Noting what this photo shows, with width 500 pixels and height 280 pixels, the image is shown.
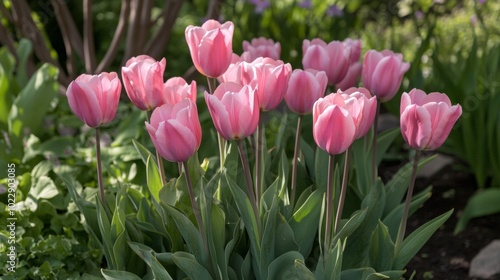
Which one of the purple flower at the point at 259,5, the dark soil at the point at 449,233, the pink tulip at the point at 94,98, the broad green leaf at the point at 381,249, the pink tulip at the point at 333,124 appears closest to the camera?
the pink tulip at the point at 333,124

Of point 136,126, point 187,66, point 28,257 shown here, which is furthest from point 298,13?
point 28,257

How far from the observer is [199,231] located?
158 centimetres

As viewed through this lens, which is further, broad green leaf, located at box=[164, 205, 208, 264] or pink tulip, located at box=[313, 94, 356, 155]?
broad green leaf, located at box=[164, 205, 208, 264]

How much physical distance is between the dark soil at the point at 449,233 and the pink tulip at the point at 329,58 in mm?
863

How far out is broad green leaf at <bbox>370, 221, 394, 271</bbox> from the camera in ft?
5.16

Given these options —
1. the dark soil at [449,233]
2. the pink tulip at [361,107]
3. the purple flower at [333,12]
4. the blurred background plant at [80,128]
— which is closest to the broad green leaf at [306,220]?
the pink tulip at [361,107]

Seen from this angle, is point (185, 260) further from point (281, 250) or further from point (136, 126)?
point (136, 126)

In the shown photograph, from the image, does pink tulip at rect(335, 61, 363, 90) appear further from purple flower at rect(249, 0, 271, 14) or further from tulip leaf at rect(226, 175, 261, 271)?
purple flower at rect(249, 0, 271, 14)

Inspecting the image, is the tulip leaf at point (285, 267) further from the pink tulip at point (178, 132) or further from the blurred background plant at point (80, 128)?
the blurred background plant at point (80, 128)

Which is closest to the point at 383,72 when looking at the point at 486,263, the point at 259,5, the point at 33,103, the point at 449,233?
the point at 486,263

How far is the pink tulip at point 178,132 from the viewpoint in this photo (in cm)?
133

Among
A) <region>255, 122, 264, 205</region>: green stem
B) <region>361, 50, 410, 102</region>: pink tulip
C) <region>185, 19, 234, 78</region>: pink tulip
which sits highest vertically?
<region>185, 19, 234, 78</region>: pink tulip

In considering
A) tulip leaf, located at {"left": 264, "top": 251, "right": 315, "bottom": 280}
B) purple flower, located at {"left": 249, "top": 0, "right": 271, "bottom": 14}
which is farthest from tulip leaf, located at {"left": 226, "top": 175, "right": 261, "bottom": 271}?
purple flower, located at {"left": 249, "top": 0, "right": 271, "bottom": 14}

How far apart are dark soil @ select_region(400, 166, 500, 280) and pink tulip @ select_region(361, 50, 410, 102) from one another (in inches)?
33.2
